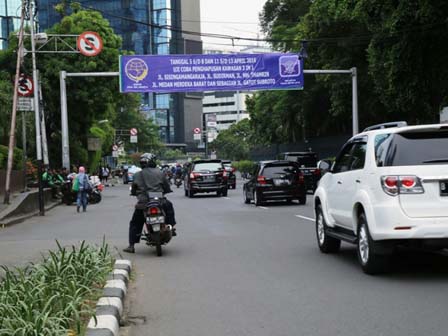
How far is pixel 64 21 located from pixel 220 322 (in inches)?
1365

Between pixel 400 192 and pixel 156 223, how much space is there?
178 inches

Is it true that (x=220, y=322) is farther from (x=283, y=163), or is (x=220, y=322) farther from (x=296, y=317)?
(x=283, y=163)

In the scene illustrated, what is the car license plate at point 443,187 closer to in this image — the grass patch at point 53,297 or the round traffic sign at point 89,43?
the grass patch at point 53,297

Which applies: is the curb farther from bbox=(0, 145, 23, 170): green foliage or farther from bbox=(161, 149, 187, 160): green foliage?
bbox=(161, 149, 187, 160): green foliage

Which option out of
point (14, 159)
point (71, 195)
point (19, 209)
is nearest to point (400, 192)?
point (19, 209)

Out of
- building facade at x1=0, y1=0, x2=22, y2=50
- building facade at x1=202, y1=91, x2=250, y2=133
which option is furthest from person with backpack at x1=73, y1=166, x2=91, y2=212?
building facade at x1=202, y1=91, x2=250, y2=133

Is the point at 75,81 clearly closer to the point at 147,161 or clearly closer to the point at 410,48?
the point at 410,48

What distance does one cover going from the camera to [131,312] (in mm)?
7070

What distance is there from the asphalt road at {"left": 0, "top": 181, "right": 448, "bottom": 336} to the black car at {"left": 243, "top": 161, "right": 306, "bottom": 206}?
8674mm

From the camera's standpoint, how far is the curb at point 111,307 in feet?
18.7

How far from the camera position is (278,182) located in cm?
2358

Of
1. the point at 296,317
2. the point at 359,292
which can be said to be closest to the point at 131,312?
the point at 296,317

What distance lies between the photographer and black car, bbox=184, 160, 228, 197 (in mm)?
31547

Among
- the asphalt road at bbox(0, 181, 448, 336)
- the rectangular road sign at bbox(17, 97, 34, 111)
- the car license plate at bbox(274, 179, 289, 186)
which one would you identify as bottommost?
the asphalt road at bbox(0, 181, 448, 336)
